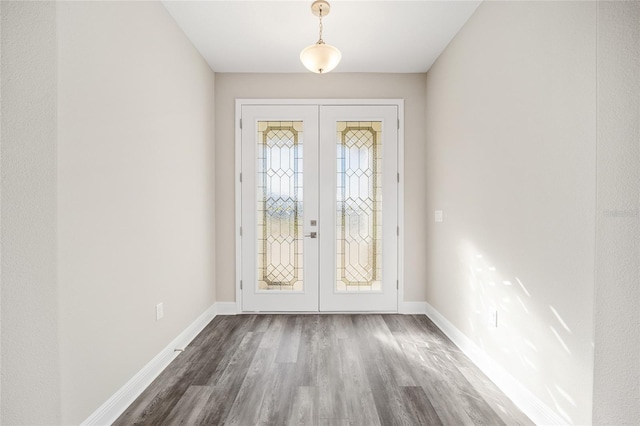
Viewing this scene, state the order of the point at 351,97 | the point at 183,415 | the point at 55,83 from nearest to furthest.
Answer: the point at 55,83, the point at 183,415, the point at 351,97

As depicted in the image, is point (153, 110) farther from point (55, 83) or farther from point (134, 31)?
point (55, 83)

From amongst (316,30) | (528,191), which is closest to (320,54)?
(316,30)

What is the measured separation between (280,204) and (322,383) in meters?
2.06


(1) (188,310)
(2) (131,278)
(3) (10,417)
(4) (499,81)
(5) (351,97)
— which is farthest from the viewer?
(5) (351,97)

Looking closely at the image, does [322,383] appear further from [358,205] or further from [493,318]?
[358,205]

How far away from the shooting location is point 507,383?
7.22 ft

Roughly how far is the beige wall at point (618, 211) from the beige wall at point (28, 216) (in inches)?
89.4

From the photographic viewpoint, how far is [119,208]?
2.02 m

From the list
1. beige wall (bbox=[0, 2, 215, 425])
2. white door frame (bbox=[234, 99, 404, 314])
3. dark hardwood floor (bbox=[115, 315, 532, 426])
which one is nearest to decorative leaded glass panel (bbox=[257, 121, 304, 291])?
white door frame (bbox=[234, 99, 404, 314])

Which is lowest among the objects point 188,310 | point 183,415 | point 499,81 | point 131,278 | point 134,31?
point 183,415

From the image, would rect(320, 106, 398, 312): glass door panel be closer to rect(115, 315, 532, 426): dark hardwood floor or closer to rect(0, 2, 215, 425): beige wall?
rect(115, 315, 532, 426): dark hardwood floor

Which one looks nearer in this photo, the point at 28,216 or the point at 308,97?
the point at 28,216

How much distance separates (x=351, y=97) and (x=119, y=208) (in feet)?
8.97

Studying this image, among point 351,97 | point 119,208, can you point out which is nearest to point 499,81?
point 351,97
